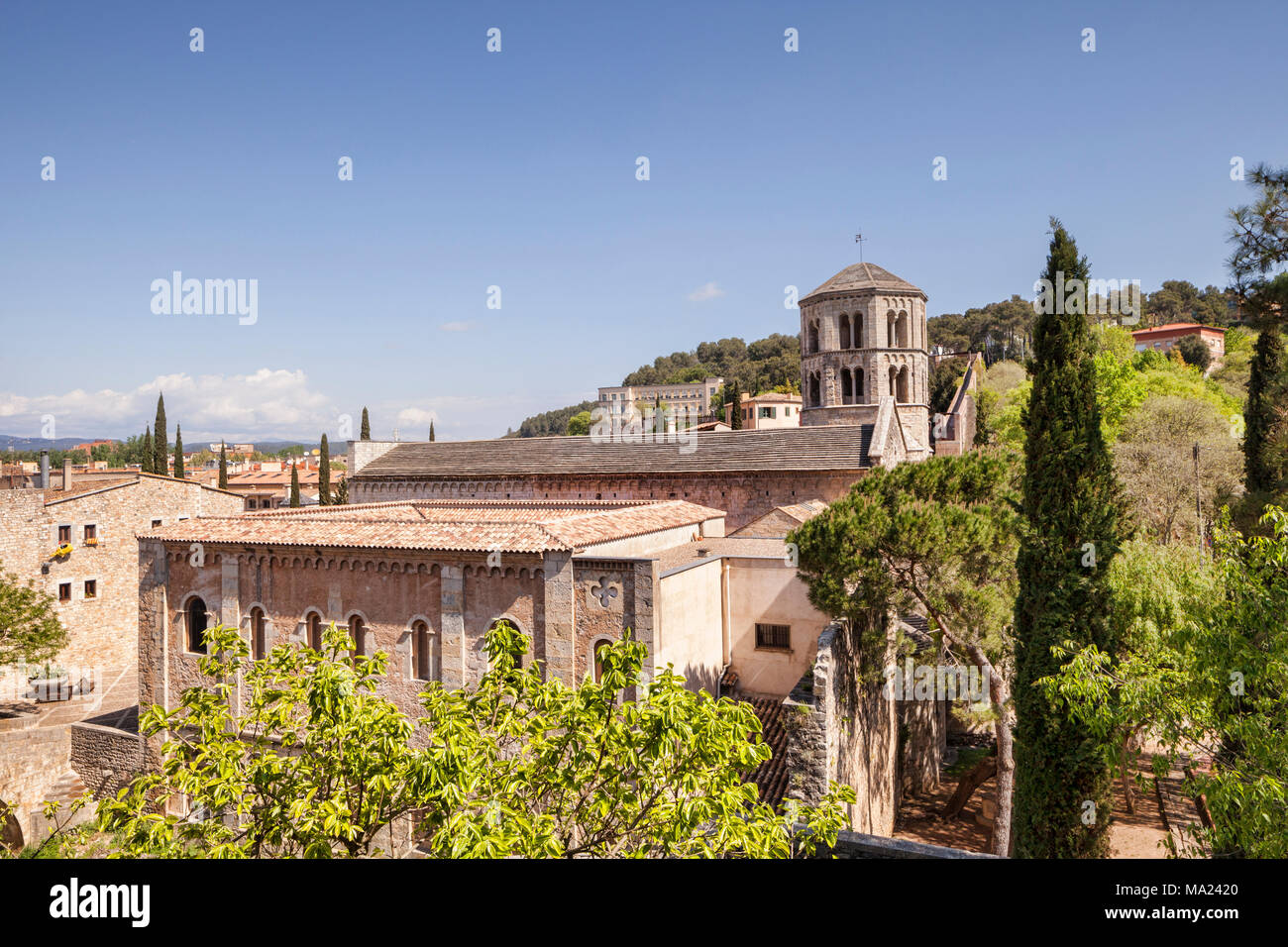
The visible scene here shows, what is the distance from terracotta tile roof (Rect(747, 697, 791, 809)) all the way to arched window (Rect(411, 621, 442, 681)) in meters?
7.18

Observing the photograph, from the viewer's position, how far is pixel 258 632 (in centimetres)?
1817

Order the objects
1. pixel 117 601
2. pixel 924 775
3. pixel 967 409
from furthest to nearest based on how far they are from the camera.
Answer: pixel 967 409
pixel 117 601
pixel 924 775

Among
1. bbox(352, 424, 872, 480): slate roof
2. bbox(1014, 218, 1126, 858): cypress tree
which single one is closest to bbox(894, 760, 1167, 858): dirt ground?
bbox(1014, 218, 1126, 858): cypress tree

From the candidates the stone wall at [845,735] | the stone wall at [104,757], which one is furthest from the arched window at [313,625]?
the stone wall at [845,735]

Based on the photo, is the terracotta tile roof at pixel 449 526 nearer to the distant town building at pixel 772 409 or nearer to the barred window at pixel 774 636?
the barred window at pixel 774 636

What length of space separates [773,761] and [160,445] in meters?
50.7

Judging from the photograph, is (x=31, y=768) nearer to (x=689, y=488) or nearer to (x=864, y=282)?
(x=689, y=488)

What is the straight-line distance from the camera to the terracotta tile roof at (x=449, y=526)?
51.3 ft

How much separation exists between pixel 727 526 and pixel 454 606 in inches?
417

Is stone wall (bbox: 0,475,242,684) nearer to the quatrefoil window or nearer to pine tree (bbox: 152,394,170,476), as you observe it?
pine tree (bbox: 152,394,170,476)

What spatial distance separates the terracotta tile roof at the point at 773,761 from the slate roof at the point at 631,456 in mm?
8475

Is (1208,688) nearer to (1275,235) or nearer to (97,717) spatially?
(1275,235)

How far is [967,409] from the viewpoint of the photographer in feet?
184
